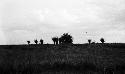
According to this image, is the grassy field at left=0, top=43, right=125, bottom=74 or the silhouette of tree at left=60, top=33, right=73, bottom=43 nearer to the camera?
the grassy field at left=0, top=43, right=125, bottom=74

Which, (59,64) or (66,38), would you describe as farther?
(66,38)

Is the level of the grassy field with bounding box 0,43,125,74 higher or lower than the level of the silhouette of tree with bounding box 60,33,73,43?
lower

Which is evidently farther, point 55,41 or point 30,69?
point 55,41

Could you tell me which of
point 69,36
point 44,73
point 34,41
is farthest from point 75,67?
point 34,41

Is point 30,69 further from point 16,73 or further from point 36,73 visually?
point 16,73

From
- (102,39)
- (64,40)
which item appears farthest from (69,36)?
(102,39)

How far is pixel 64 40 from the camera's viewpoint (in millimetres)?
72438

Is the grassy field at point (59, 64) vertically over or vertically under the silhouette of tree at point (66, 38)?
under

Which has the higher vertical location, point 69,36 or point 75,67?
point 69,36

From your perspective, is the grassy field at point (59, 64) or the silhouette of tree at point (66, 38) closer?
the grassy field at point (59, 64)

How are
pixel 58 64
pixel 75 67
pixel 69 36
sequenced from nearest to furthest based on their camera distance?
pixel 75 67
pixel 58 64
pixel 69 36

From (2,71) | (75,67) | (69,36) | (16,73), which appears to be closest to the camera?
(16,73)

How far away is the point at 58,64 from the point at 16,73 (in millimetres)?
4423

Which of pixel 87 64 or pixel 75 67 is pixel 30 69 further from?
pixel 87 64
